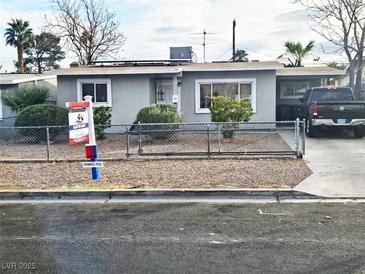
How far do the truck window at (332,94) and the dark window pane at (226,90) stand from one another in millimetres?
3580

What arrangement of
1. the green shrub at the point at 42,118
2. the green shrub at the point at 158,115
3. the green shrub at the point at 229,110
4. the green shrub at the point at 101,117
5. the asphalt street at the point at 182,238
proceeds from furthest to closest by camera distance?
the green shrub at the point at 101,117 < the green shrub at the point at 42,118 < the green shrub at the point at 158,115 < the green shrub at the point at 229,110 < the asphalt street at the point at 182,238

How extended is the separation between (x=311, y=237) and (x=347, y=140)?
35.6 feet

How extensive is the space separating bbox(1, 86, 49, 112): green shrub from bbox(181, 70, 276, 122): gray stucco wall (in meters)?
6.44

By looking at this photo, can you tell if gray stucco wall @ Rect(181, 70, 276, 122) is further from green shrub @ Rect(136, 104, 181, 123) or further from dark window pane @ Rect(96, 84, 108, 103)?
dark window pane @ Rect(96, 84, 108, 103)

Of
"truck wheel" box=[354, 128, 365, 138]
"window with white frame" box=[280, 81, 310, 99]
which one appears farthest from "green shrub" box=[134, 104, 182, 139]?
"window with white frame" box=[280, 81, 310, 99]

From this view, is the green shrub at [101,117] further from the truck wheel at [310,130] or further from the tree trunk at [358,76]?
the tree trunk at [358,76]

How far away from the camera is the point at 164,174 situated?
10.5 m

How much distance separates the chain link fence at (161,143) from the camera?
12914mm

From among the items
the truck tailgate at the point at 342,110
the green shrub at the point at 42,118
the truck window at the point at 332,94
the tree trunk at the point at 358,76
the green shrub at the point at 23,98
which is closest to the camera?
the truck tailgate at the point at 342,110

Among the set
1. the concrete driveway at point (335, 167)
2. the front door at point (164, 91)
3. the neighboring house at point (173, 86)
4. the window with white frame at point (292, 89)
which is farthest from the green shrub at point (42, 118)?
the window with white frame at point (292, 89)

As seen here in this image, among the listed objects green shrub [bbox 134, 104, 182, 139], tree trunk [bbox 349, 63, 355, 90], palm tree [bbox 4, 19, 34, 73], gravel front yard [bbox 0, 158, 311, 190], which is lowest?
gravel front yard [bbox 0, 158, 311, 190]

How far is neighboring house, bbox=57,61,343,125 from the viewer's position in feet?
63.2

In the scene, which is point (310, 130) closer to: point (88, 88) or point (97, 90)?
point (97, 90)

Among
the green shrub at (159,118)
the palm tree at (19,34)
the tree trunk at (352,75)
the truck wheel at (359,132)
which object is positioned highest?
the palm tree at (19,34)
